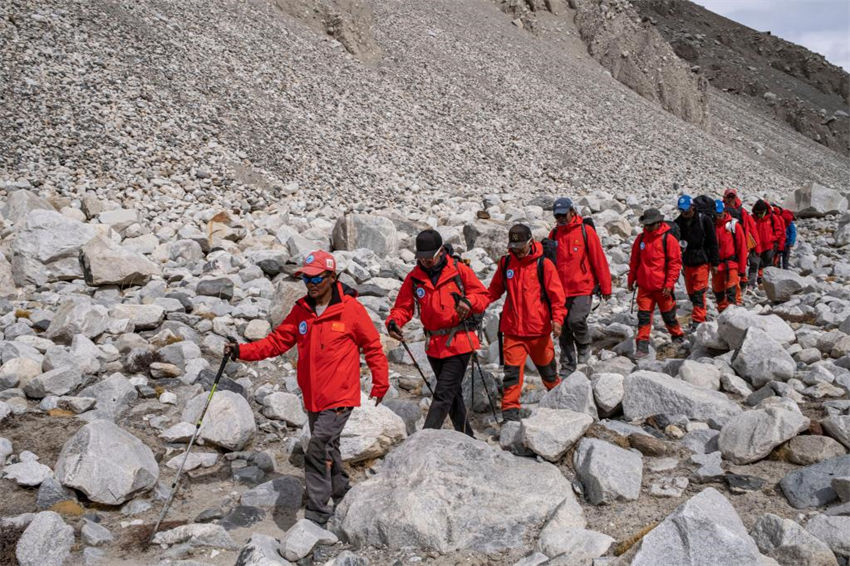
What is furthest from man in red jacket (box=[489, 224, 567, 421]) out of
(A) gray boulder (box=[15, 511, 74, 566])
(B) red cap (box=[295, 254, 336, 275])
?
(A) gray boulder (box=[15, 511, 74, 566])

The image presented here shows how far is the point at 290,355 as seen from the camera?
870 centimetres

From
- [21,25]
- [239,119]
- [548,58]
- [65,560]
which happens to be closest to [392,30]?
[548,58]

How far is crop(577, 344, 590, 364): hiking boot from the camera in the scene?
25.8 ft

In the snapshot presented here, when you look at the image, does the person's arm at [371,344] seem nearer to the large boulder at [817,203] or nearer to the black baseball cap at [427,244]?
the black baseball cap at [427,244]

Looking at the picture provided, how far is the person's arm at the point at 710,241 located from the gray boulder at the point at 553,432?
16.2ft

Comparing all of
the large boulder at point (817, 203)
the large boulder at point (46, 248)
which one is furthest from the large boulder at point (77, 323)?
the large boulder at point (817, 203)

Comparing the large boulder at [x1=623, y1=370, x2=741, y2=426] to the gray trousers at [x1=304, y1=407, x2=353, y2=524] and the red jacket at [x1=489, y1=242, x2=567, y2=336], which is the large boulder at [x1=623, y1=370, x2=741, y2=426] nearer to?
the red jacket at [x1=489, y1=242, x2=567, y2=336]

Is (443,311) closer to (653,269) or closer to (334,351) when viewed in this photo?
(334,351)

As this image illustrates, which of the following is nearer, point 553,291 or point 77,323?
point 553,291

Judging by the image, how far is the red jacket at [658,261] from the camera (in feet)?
28.0

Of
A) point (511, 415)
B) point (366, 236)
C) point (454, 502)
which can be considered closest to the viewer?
point (454, 502)

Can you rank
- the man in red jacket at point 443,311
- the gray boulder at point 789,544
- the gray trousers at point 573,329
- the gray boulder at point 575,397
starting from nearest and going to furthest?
1. the gray boulder at point 789,544
2. the man in red jacket at point 443,311
3. the gray boulder at point 575,397
4. the gray trousers at point 573,329

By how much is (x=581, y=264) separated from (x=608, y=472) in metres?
3.11

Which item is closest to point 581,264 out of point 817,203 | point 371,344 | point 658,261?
point 658,261
